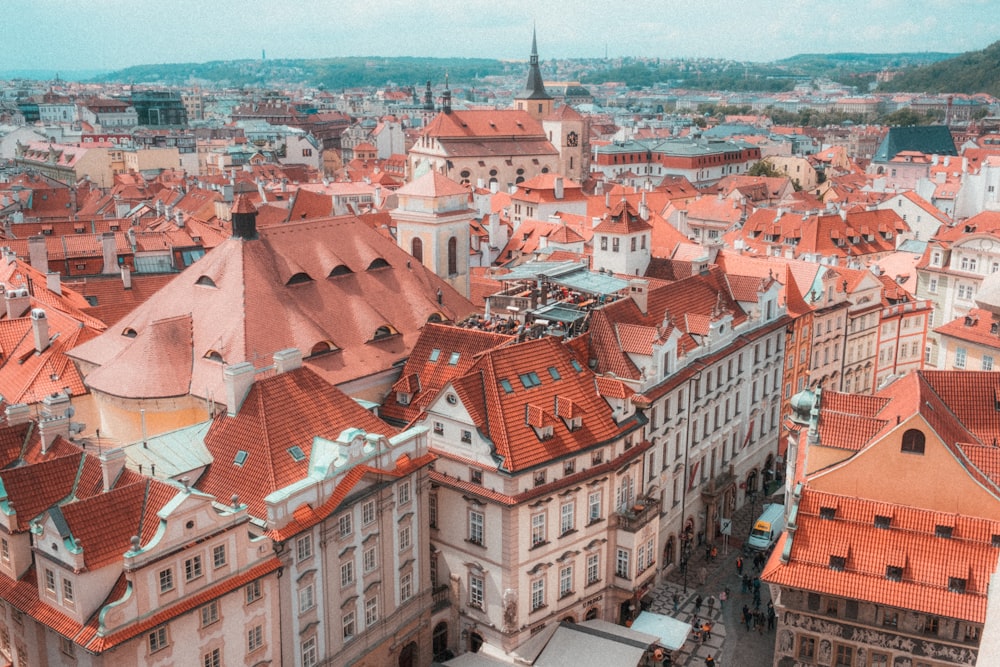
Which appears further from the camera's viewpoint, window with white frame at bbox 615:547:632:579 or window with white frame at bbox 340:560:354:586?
window with white frame at bbox 615:547:632:579

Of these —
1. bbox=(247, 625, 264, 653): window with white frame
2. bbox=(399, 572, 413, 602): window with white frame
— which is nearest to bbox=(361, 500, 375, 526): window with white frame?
bbox=(399, 572, 413, 602): window with white frame

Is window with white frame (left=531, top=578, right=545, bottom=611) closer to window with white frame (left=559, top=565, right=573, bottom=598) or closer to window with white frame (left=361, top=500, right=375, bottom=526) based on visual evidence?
window with white frame (left=559, top=565, right=573, bottom=598)

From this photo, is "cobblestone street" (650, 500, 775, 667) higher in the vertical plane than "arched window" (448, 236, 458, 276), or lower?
lower

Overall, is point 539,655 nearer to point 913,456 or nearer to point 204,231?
point 913,456

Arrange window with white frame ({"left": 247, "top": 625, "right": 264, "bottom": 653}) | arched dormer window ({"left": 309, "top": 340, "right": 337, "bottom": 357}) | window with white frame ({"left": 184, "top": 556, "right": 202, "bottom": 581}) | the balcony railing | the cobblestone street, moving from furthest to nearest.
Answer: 1. arched dormer window ({"left": 309, "top": 340, "right": 337, "bottom": 357})
2. the balcony railing
3. the cobblestone street
4. window with white frame ({"left": 247, "top": 625, "right": 264, "bottom": 653})
5. window with white frame ({"left": 184, "top": 556, "right": 202, "bottom": 581})

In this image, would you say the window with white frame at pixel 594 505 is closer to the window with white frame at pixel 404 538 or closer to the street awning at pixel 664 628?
the street awning at pixel 664 628

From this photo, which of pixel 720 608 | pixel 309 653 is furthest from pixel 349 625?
pixel 720 608
